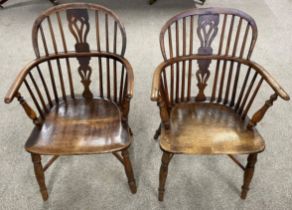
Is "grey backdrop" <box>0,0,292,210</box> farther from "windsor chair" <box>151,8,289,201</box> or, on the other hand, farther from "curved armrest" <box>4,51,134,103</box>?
"curved armrest" <box>4,51,134,103</box>

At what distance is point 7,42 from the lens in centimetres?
299

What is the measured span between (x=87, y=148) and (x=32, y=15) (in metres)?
2.86

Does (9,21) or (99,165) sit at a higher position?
(9,21)

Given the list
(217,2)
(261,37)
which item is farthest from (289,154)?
(217,2)

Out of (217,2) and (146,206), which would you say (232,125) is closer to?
(146,206)

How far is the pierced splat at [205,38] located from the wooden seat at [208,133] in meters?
0.14

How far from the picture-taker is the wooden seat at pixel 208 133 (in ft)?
4.18

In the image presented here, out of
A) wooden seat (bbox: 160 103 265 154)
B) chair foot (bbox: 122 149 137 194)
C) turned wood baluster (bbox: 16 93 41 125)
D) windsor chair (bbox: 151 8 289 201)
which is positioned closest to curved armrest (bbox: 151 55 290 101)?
windsor chair (bbox: 151 8 289 201)

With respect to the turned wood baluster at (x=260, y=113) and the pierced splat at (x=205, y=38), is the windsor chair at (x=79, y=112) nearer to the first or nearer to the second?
the pierced splat at (x=205, y=38)

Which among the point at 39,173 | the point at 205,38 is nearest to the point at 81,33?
the point at 205,38

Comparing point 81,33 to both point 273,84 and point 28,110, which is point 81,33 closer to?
point 28,110

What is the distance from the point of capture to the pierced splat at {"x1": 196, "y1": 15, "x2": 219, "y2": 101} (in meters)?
1.39

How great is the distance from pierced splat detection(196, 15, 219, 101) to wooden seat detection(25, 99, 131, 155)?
19.5 inches

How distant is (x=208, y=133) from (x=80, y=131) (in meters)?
0.64
